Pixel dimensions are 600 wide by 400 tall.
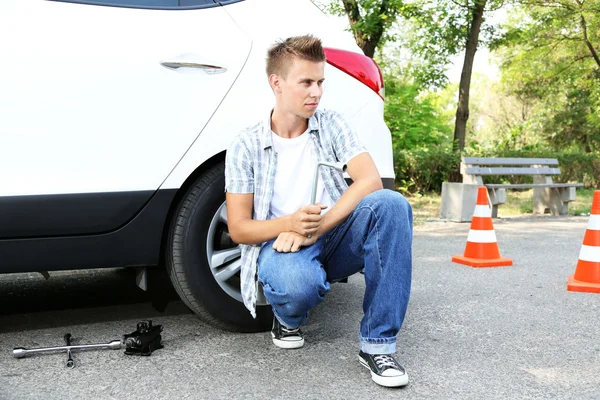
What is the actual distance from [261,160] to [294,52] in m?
0.46

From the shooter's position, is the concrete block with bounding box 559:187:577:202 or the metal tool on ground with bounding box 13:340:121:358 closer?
the metal tool on ground with bounding box 13:340:121:358

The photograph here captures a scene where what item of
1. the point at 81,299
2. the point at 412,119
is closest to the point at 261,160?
the point at 81,299

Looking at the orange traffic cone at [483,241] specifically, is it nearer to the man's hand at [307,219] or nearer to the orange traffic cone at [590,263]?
the orange traffic cone at [590,263]

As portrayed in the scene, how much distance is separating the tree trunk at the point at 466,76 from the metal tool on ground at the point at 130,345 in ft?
42.9

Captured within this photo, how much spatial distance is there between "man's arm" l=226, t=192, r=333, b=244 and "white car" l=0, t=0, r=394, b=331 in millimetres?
314

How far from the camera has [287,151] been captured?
2.86m

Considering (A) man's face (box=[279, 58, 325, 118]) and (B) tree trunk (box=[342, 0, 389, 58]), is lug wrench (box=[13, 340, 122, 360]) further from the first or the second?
(B) tree trunk (box=[342, 0, 389, 58])

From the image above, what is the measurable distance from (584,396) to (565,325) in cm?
106

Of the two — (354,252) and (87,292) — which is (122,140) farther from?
(87,292)

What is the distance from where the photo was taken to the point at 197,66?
116 inches

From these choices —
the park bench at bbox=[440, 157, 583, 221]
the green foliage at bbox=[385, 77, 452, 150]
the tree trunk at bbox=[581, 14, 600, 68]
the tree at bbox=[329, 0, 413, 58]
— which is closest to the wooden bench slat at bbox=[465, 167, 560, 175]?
the park bench at bbox=[440, 157, 583, 221]

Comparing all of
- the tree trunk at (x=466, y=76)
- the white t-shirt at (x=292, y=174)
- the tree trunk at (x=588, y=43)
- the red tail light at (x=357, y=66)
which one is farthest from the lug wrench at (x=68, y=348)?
the tree trunk at (x=588, y=43)

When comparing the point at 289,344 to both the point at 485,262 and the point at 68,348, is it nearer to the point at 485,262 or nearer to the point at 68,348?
the point at 68,348

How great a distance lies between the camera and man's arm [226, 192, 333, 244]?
99.5 inches
